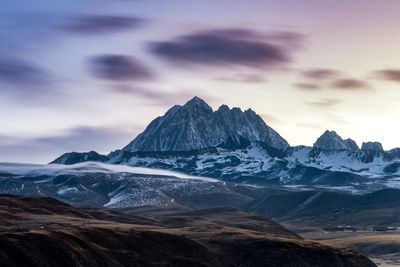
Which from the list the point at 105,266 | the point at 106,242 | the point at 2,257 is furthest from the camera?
the point at 106,242

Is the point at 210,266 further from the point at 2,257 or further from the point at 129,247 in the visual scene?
the point at 2,257

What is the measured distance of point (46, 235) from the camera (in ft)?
579

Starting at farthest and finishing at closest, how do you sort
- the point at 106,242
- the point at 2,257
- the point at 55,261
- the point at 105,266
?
the point at 106,242 → the point at 105,266 → the point at 55,261 → the point at 2,257

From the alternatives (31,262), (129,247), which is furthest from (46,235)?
(129,247)

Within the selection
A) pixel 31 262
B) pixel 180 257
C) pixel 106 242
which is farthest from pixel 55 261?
pixel 180 257

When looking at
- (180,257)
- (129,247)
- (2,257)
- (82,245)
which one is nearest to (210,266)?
(180,257)

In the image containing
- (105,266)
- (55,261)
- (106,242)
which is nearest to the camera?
(55,261)

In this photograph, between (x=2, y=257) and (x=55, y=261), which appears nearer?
(x=2, y=257)

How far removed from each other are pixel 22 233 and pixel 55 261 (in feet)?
42.0

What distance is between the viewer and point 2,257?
155 m

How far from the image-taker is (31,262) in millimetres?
160125

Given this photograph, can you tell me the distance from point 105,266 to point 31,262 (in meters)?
23.4

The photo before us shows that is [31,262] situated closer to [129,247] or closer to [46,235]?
[46,235]

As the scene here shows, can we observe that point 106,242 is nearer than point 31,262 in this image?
No
